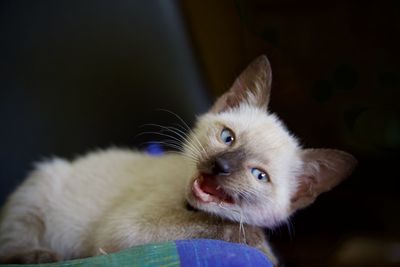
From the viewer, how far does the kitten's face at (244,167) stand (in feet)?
3.98

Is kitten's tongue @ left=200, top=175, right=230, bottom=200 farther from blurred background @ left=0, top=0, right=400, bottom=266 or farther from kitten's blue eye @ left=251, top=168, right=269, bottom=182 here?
blurred background @ left=0, top=0, right=400, bottom=266

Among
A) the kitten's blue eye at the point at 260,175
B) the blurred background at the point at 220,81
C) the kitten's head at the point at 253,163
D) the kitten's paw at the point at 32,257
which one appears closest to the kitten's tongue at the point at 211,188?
the kitten's head at the point at 253,163

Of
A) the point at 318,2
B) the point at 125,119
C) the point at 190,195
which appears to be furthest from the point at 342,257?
the point at 125,119

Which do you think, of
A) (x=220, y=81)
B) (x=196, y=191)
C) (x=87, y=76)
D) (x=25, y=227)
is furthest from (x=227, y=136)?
(x=87, y=76)

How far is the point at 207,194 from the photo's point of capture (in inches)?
48.8

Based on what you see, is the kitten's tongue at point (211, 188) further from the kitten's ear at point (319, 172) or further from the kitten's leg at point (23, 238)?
the kitten's leg at point (23, 238)

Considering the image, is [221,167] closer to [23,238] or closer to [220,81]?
[23,238]

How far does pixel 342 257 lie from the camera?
5.59 feet

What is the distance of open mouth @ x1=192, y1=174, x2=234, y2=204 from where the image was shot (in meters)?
1.23

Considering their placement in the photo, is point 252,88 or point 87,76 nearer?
point 252,88

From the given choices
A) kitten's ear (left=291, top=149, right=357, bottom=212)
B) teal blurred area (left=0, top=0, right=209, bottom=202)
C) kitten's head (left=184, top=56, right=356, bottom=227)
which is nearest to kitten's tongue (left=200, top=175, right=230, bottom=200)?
kitten's head (left=184, top=56, right=356, bottom=227)

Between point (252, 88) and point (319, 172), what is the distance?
1.06 ft

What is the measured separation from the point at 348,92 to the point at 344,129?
0.14 meters

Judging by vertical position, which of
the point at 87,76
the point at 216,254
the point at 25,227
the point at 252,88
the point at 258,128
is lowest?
the point at 216,254
